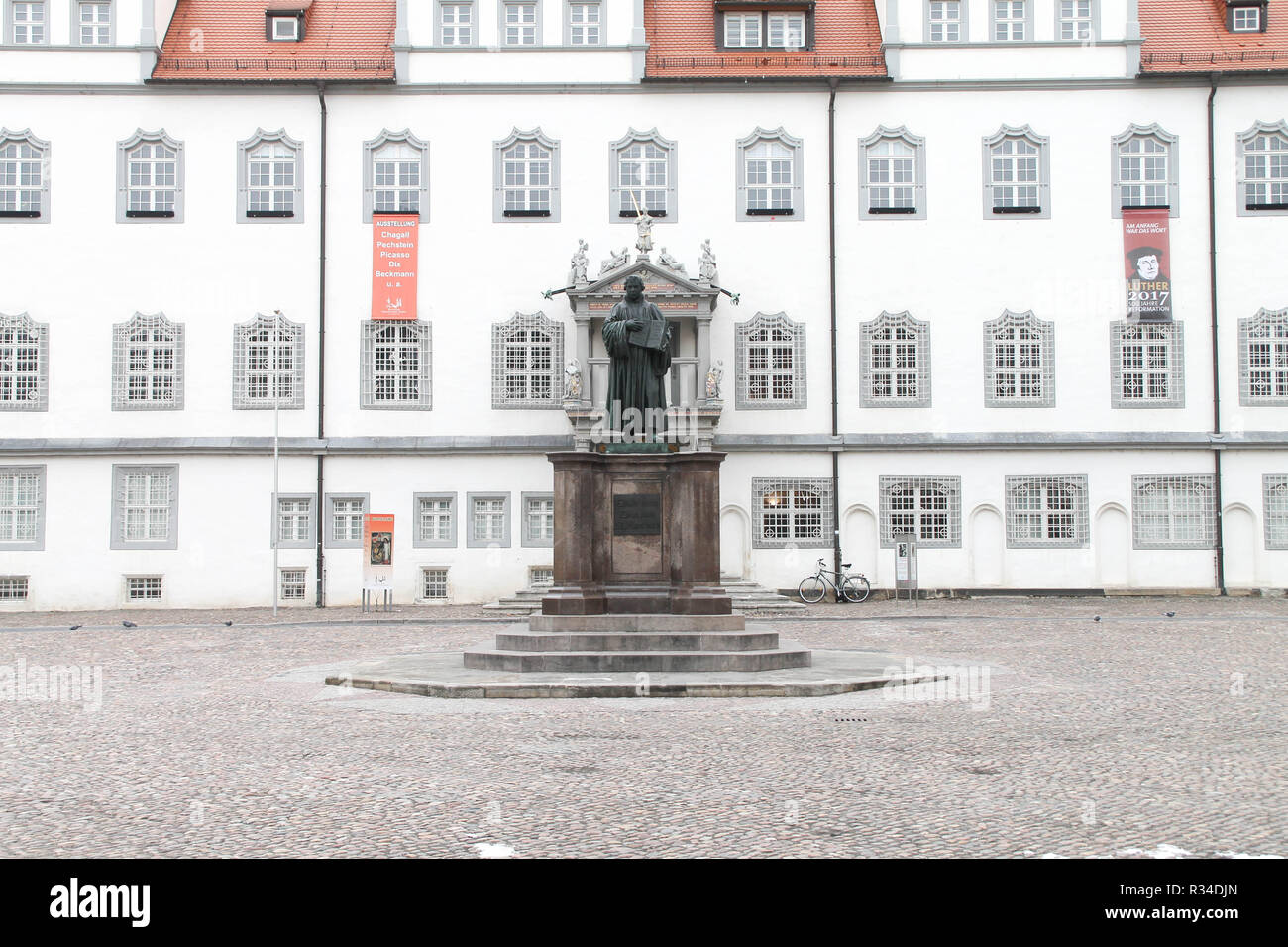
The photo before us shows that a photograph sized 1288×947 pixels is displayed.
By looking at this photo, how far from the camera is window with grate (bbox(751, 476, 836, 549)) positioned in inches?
1187

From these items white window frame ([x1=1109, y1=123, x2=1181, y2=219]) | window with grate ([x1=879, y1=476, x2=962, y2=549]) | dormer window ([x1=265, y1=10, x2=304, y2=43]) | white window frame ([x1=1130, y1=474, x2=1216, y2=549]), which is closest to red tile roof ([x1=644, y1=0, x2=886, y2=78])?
white window frame ([x1=1109, y1=123, x2=1181, y2=219])

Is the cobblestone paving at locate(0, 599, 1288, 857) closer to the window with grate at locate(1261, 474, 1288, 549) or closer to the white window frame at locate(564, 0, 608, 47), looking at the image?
the window with grate at locate(1261, 474, 1288, 549)

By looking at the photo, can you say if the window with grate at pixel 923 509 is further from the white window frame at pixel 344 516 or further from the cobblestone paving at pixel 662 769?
the cobblestone paving at pixel 662 769

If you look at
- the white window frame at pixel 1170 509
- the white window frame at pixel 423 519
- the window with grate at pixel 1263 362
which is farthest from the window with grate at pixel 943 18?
the white window frame at pixel 423 519

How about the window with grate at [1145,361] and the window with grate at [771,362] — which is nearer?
the window with grate at [1145,361]

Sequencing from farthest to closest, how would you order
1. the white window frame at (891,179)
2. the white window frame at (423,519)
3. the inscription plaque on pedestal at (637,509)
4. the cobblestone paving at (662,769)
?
1. the white window frame at (891,179)
2. the white window frame at (423,519)
3. the inscription plaque on pedestal at (637,509)
4. the cobblestone paving at (662,769)

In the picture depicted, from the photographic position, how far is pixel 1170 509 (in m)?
30.2

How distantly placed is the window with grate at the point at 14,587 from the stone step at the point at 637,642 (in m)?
19.7

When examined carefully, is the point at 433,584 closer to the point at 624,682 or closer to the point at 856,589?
the point at 856,589

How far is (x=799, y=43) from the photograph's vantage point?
1267 inches

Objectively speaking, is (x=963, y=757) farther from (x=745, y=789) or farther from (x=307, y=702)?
(x=307, y=702)

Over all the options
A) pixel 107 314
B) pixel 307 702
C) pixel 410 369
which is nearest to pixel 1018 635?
pixel 307 702

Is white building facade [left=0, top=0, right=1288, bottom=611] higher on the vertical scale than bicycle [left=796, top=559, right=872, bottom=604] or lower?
higher

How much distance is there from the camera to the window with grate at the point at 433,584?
98.3 ft
